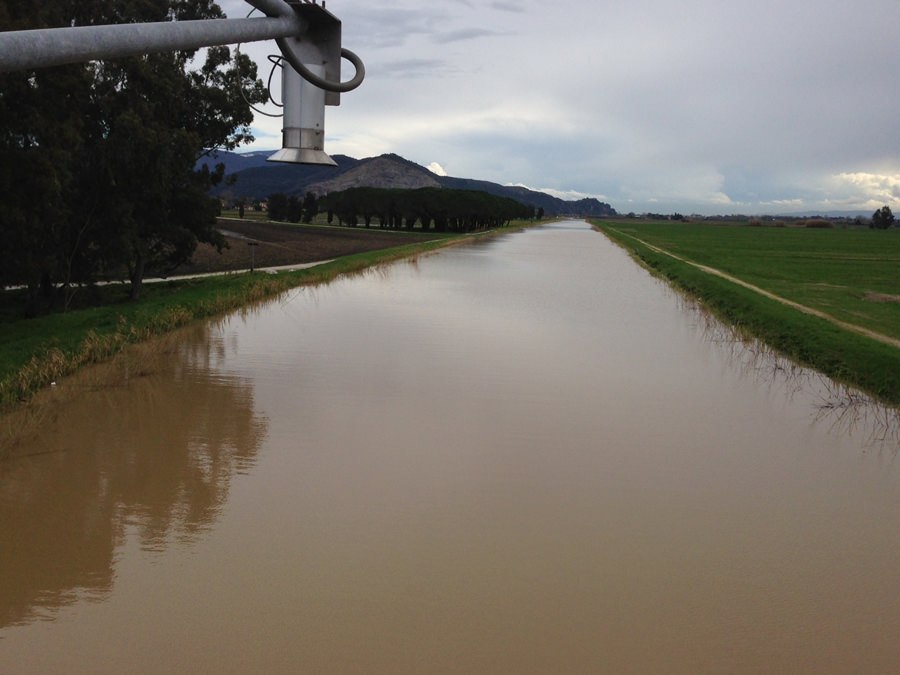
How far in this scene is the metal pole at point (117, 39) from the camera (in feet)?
13.3

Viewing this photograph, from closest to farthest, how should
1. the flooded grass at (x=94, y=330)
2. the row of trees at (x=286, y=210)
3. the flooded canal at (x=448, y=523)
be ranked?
the flooded canal at (x=448, y=523)
the flooded grass at (x=94, y=330)
the row of trees at (x=286, y=210)

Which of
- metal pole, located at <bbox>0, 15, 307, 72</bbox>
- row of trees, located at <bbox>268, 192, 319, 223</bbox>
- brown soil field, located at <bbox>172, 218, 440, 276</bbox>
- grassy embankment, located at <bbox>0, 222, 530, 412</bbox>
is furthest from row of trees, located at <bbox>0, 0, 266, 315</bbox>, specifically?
row of trees, located at <bbox>268, 192, 319, 223</bbox>

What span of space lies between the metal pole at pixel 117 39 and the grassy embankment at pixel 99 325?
7.97 m

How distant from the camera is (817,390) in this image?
13.7 meters

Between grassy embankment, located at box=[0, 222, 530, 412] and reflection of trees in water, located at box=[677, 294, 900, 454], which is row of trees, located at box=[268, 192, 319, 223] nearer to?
grassy embankment, located at box=[0, 222, 530, 412]

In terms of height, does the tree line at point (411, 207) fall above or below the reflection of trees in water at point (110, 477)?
above

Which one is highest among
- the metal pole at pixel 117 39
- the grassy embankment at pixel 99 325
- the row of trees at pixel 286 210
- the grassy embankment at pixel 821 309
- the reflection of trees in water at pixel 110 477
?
the row of trees at pixel 286 210

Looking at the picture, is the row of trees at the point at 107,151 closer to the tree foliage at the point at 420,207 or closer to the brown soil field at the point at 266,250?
the brown soil field at the point at 266,250

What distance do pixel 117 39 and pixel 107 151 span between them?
22.7m

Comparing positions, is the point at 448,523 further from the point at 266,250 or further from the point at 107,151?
the point at 266,250

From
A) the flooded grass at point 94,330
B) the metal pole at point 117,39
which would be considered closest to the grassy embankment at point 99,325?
the flooded grass at point 94,330

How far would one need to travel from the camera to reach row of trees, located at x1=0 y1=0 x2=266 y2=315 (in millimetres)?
18172

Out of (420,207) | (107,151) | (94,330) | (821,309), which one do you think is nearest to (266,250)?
(107,151)

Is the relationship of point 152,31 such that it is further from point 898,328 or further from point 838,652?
point 898,328
